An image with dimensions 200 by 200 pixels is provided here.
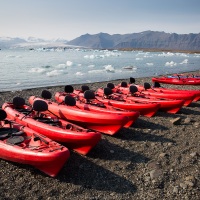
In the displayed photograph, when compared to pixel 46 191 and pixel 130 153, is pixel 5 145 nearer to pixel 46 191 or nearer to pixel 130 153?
pixel 46 191

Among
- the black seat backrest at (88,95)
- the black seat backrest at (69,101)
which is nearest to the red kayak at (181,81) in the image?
the black seat backrest at (88,95)

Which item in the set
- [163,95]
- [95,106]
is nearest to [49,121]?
[95,106]

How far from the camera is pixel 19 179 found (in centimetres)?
586

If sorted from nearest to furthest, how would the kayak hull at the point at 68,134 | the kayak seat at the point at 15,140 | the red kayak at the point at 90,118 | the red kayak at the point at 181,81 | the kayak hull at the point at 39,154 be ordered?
1. the kayak hull at the point at 39,154
2. the kayak seat at the point at 15,140
3. the kayak hull at the point at 68,134
4. the red kayak at the point at 90,118
5. the red kayak at the point at 181,81

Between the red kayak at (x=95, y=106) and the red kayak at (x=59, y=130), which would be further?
the red kayak at (x=95, y=106)

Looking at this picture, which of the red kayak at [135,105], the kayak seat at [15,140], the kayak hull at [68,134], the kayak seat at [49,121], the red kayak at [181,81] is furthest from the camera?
→ the red kayak at [181,81]

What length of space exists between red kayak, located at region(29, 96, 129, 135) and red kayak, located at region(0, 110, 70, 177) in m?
2.38

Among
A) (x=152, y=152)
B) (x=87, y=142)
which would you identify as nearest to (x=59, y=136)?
(x=87, y=142)

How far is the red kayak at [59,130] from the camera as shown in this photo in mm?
6781

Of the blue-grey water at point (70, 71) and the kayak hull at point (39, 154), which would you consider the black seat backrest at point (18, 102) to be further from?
the blue-grey water at point (70, 71)

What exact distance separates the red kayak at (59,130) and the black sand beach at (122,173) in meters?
0.34

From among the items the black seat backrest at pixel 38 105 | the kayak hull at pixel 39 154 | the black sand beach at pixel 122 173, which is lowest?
the black sand beach at pixel 122 173

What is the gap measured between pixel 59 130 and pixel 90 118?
1.84 m

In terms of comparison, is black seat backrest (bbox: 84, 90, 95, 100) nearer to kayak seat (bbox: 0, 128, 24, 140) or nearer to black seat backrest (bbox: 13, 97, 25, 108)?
black seat backrest (bbox: 13, 97, 25, 108)
